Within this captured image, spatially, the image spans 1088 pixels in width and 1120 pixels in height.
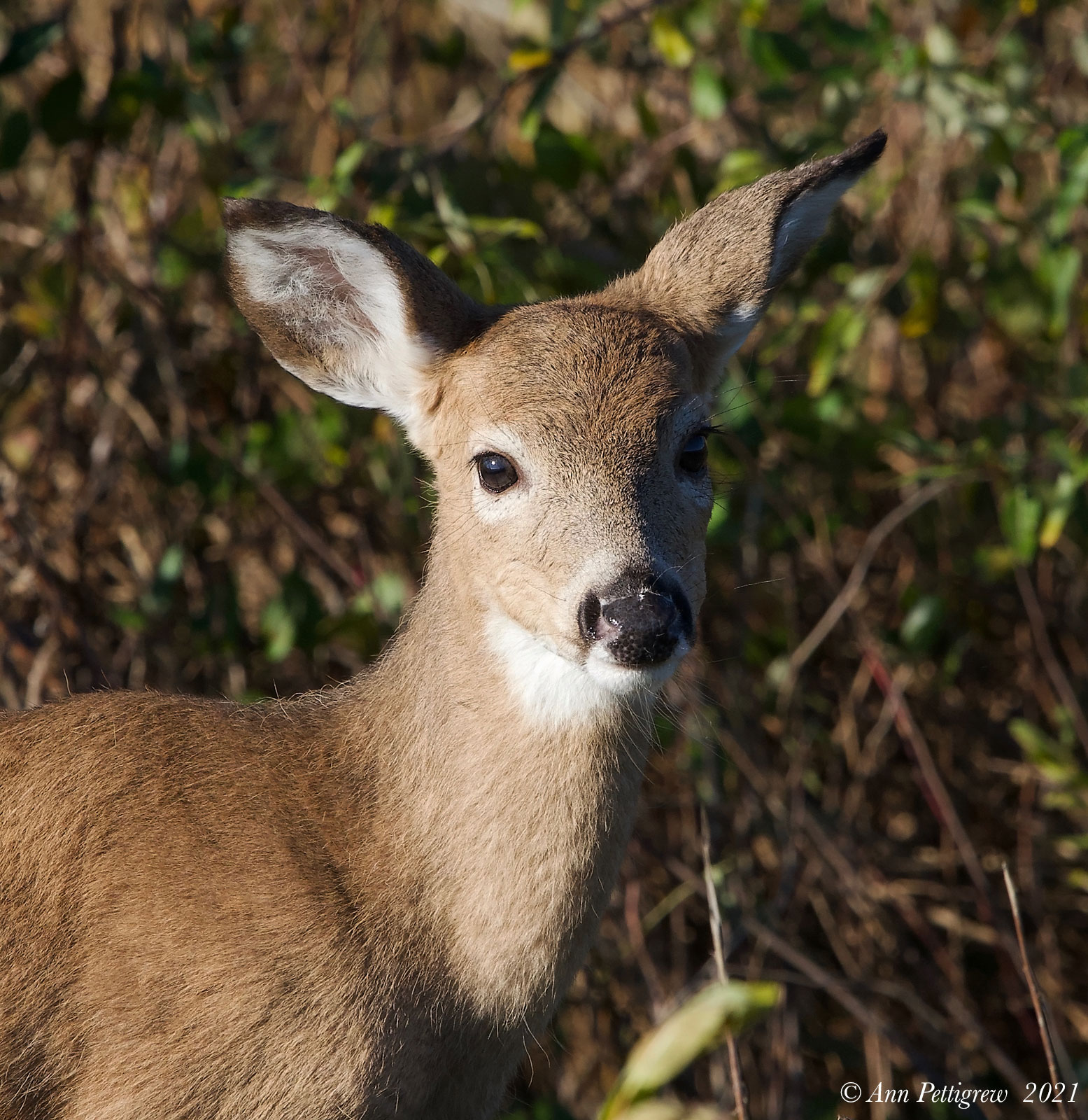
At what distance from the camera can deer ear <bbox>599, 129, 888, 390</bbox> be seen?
11.4 ft

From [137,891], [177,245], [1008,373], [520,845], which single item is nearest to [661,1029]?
[520,845]

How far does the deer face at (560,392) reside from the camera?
2.86m

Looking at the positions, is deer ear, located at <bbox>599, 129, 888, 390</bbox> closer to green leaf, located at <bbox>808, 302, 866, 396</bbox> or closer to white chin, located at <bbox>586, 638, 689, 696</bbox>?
green leaf, located at <bbox>808, 302, 866, 396</bbox>

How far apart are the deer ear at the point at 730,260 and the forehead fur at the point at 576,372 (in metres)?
0.23

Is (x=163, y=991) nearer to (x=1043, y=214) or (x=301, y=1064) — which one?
(x=301, y=1064)

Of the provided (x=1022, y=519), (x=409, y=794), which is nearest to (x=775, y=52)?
(x=1022, y=519)

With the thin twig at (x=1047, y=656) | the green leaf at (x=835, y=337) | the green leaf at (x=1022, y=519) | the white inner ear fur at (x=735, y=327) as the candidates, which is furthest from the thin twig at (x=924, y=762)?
the white inner ear fur at (x=735, y=327)

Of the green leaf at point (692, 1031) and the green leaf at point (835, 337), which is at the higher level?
the green leaf at point (835, 337)

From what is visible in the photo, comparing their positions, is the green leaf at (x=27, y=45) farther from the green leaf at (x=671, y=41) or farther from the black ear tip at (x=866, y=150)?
the black ear tip at (x=866, y=150)

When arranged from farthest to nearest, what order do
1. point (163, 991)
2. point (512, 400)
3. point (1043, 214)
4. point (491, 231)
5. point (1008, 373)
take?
point (1008, 373) < point (1043, 214) < point (491, 231) < point (512, 400) < point (163, 991)

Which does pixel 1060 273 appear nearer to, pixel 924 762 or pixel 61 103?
pixel 924 762

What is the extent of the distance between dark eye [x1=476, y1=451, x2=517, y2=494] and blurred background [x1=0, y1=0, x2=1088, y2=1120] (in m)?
1.17

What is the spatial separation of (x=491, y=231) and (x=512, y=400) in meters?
1.32

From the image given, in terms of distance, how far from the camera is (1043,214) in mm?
4766
